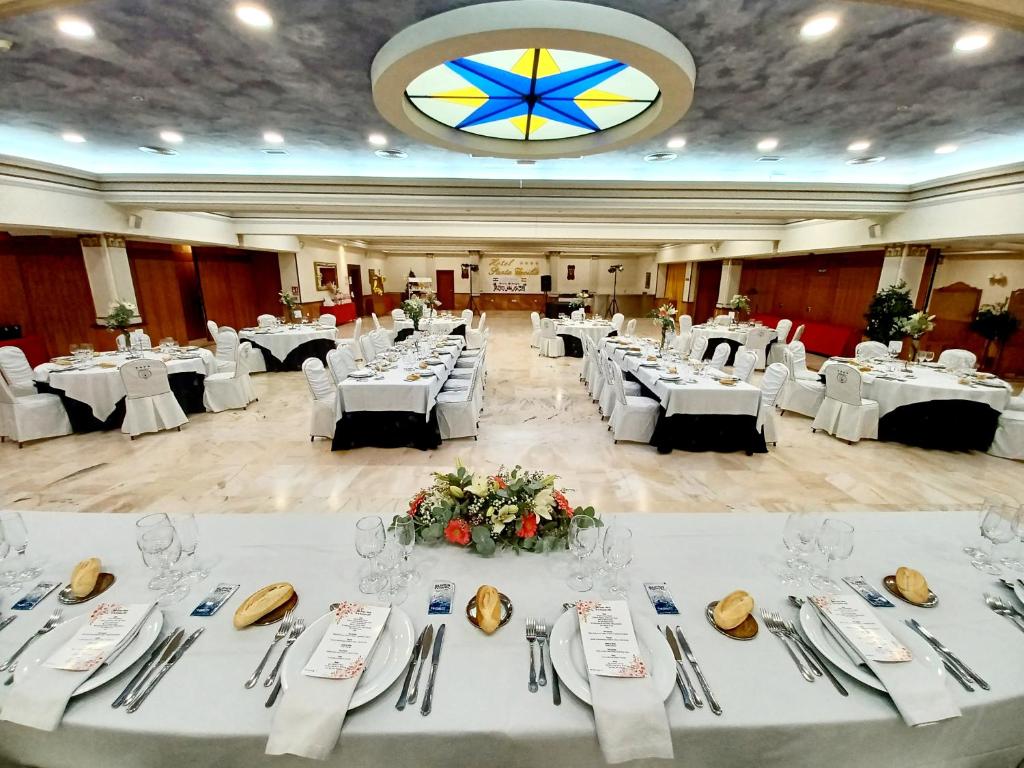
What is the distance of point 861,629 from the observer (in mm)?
1146

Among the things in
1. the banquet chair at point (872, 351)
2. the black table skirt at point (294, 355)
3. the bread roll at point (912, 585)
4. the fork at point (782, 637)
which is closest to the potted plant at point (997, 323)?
the banquet chair at point (872, 351)

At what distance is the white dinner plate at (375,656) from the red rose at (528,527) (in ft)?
1.55

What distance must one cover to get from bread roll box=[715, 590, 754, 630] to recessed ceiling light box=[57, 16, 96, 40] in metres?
4.88

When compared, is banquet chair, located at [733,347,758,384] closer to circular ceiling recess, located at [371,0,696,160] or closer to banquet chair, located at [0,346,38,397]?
circular ceiling recess, located at [371,0,696,160]

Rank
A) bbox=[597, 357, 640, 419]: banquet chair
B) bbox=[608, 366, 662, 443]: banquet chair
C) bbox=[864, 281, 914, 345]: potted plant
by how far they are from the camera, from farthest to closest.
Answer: bbox=[864, 281, 914, 345]: potted plant → bbox=[597, 357, 640, 419]: banquet chair → bbox=[608, 366, 662, 443]: banquet chair

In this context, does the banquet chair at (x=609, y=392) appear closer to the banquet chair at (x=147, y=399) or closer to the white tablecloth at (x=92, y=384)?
the banquet chair at (x=147, y=399)

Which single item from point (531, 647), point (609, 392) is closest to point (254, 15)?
point (531, 647)

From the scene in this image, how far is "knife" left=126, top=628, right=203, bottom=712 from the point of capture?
97cm

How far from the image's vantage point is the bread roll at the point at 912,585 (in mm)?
1297

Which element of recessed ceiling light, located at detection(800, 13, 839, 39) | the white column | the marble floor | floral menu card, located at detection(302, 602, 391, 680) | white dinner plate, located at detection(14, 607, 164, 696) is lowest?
the marble floor

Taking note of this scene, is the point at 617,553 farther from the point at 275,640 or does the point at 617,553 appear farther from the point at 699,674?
the point at 275,640

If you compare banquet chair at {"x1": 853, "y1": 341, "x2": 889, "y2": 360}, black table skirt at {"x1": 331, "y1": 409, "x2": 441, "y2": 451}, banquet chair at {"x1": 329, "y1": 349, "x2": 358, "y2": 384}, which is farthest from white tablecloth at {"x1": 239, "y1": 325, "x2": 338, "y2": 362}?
banquet chair at {"x1": 853, "y1": 341, "x2": 889, "y2": 360}

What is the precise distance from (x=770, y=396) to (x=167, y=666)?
213 inches

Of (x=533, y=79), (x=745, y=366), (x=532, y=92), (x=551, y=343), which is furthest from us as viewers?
(x=551, y=343)
